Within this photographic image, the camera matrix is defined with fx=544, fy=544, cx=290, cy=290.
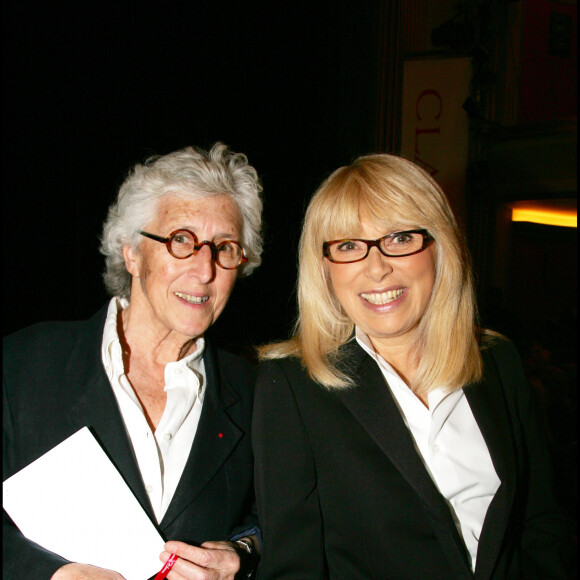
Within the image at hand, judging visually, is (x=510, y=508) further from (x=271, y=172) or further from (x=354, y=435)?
(x=271, y=172)

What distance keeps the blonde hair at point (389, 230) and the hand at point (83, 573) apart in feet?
2.37

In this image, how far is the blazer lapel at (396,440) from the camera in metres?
1.43

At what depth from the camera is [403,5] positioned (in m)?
7.30

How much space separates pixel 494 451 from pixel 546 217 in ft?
30.3

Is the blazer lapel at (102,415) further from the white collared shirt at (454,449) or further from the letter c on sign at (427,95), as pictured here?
the letter c on sign at (427,95)

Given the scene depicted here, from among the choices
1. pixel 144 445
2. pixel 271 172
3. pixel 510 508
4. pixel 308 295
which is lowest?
pixel 510 508

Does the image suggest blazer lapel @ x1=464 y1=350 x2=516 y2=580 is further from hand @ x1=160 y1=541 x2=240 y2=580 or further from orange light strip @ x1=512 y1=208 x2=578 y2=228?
orange light strip @ x1=512 y1=208 x2=578 y2=228

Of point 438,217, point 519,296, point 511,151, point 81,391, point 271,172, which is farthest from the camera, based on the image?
point 519,296

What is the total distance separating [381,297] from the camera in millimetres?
1647

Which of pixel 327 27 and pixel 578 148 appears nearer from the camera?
pixel 327 27

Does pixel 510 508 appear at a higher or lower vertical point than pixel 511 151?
lower

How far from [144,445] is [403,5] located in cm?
740

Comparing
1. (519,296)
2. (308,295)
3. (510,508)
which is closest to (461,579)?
(510,508)

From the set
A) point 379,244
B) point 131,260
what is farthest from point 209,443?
point 379,244
